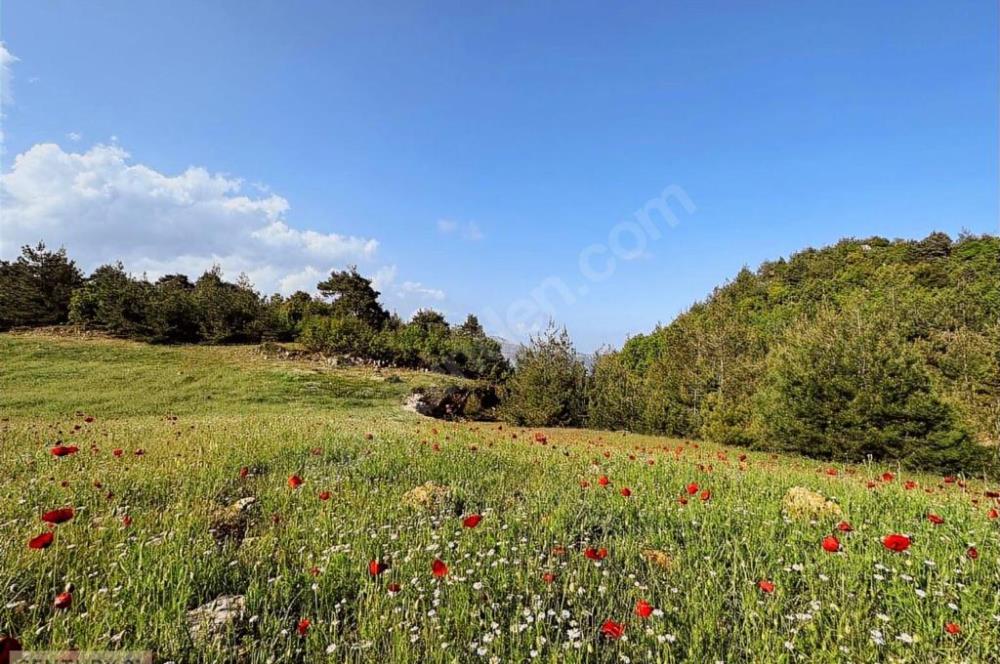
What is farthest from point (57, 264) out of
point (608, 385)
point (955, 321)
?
point (955, 321)

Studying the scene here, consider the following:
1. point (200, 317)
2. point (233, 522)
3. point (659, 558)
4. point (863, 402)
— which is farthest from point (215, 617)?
point (200, 317)

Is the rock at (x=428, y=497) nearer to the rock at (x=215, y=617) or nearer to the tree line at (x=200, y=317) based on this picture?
the rock at (x=215, y=617)

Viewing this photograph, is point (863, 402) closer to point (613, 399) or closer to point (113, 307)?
Result: point (613, 399)

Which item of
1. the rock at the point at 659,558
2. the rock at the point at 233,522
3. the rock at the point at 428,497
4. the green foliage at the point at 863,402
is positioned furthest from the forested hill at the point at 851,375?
the rock at the point at 233,522

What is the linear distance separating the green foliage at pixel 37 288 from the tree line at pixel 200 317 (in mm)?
51

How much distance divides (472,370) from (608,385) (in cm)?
1604

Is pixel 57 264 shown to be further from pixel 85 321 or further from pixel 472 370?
pixel 472 370

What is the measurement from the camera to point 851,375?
1506 cm

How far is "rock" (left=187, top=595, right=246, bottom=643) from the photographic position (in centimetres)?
250

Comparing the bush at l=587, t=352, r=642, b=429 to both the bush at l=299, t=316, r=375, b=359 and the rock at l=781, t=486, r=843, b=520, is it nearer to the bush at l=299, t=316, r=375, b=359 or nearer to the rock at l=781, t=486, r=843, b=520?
the bush at l=299, t=316, r=375, b=359

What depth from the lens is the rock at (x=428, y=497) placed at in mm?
4477

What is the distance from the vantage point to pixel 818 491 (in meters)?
Result: 5.32

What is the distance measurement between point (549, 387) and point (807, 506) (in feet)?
71.4

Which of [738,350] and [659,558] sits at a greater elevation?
[738,350]
